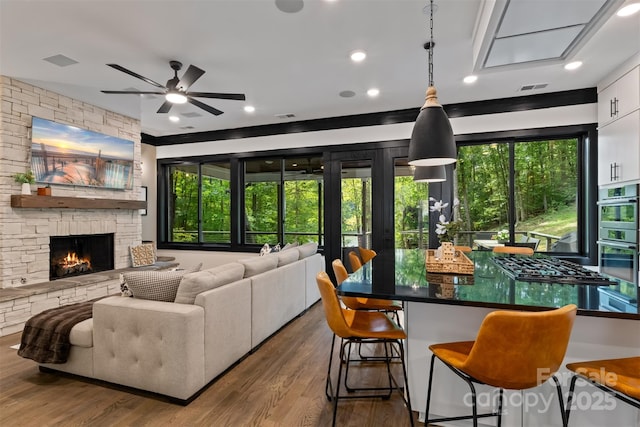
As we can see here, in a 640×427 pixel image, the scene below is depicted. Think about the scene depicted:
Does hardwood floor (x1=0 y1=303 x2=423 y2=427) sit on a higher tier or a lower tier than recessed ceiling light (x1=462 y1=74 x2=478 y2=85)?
lower

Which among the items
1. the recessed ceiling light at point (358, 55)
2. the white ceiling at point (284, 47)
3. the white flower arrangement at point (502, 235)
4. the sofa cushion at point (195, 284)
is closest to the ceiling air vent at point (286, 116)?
the white ceiling at point (284, 47)

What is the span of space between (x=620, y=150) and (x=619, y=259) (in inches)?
50.9

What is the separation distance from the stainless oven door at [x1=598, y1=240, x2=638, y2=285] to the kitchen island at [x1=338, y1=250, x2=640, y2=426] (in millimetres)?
2362

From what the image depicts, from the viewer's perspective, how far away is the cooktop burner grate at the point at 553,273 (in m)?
1.86

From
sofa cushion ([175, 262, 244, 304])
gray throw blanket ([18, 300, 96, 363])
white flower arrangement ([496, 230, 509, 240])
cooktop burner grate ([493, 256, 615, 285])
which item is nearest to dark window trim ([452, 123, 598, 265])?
white flower arrangement ([496, 230, 509, 240])

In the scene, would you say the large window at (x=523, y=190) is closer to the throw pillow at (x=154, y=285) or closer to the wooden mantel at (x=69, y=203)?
Answer: the throw pillow at (x=154, y=285)

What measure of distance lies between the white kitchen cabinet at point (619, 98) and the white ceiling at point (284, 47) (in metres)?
0.23

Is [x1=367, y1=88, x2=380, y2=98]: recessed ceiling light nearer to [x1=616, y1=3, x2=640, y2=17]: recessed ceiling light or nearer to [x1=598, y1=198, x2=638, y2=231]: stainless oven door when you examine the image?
[x1=616, y1=3, x2=640, y2=17]: recessed ceiling light

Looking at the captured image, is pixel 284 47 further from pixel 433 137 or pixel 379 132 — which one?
pixel 379 132

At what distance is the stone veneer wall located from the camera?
3.81m

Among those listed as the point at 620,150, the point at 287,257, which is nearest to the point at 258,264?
the point at 287,257

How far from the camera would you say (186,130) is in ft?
21.1

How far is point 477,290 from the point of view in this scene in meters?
1.70

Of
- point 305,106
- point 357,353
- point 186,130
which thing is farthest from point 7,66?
point 357,353
